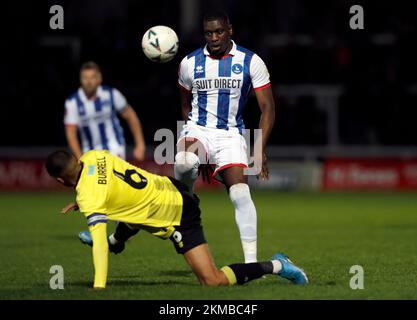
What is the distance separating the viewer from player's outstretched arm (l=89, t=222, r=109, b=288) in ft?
23.2

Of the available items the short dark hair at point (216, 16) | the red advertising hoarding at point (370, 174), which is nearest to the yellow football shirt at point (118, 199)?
the short dark hair at point (216, 16)

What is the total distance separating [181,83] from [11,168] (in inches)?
520

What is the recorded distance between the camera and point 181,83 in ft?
30.3

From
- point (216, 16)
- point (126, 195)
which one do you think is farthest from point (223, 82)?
point (126, 195)

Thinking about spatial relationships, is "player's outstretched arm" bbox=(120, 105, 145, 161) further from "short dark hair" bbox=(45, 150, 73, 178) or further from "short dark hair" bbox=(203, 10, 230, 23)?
"short dark hair" bbox=(45, 150, 73, 178)

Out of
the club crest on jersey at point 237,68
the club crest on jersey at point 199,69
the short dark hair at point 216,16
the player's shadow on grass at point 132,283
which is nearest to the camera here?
the player's shadow on grass at point 132,283

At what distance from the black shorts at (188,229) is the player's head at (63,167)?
0.98 meters

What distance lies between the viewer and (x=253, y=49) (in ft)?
73.4

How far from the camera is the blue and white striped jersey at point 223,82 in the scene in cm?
887

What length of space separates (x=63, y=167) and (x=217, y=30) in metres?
2.33

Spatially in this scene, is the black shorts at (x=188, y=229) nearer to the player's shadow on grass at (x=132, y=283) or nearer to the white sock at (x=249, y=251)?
the player's shadow on grass at (x=132, y=283)

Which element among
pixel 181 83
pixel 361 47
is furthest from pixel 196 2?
pixel 181 83

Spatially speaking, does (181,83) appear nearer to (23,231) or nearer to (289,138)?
(23,231)

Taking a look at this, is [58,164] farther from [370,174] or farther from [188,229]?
[370,174]
